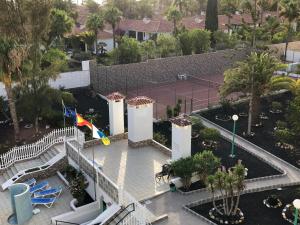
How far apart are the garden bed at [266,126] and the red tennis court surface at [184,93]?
2.21m

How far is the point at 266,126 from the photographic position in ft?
90.8

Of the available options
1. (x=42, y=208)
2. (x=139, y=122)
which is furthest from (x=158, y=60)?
(x=42, y=208)

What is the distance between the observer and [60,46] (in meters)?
44.9

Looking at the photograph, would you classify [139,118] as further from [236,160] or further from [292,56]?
[292,56]

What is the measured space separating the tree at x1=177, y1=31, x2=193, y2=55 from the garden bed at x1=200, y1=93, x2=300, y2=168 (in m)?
13.2

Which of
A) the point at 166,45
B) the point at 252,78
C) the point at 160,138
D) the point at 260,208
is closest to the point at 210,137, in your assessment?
the point at 160,138

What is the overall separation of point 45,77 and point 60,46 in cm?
2050

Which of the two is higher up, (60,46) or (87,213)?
(60,46)

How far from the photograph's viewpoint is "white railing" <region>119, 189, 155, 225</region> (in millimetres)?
14870

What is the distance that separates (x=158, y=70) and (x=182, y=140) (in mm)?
20159

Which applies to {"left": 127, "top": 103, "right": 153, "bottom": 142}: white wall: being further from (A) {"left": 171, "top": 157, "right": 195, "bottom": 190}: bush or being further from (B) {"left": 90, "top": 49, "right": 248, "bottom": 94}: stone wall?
(B) {"left": 90, "top": 49, "right": 248, "bottom": 94}: stone wall

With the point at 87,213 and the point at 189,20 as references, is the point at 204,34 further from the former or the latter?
the point at 87,213

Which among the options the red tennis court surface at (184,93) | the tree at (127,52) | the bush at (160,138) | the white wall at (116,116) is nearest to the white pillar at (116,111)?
the white wall at (116,116)

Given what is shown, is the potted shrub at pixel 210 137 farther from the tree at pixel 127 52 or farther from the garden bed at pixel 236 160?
the tree at pixel 127 52
